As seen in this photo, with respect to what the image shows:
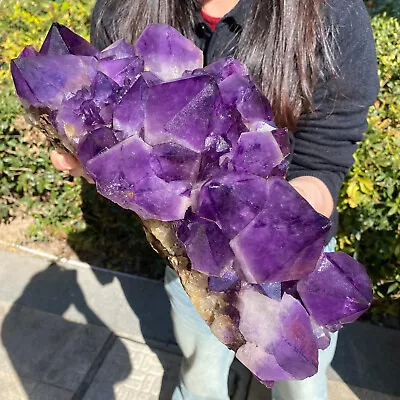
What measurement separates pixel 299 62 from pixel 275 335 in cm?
76

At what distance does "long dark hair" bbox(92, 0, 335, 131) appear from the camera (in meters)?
1.30

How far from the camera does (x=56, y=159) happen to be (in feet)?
4.32

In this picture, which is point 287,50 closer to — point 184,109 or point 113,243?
point 184,109

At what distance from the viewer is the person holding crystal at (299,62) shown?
1.32 metres

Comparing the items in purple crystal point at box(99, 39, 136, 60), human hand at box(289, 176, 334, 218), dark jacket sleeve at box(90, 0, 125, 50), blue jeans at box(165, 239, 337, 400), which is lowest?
blue jeans at box(165, 239, 337, 400)

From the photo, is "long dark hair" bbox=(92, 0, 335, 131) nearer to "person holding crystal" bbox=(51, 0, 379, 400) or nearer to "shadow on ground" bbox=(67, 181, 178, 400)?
"person holding crystal" bbox=(51, 0, 379, 400)

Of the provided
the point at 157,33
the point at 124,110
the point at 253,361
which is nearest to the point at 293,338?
the point at 253,361

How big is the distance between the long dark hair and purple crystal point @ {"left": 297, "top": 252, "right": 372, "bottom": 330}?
569mm

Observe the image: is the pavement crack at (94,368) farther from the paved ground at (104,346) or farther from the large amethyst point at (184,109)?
the large amethyst point at (184,109)

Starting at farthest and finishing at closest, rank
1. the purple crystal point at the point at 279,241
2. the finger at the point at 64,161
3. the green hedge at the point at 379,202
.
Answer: the green hedge at the point at 379,202, the finger at the point at 64,161, the purple crystal point at the point at 279,241

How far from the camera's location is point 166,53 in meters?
1.02

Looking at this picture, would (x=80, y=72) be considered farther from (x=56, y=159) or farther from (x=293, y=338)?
(x=293, y=338)

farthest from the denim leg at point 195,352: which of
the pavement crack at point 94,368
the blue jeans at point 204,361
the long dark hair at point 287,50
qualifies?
the long dark hair at point 287,50

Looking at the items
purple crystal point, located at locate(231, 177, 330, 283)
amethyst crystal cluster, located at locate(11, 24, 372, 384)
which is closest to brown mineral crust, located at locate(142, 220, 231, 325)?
amethyst crystal cluster, located at locate(11, 24, 372, 384)
